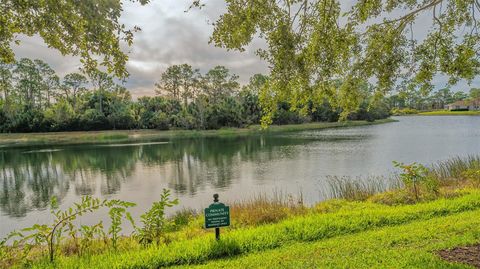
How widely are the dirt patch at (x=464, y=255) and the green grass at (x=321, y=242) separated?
214 millimetres

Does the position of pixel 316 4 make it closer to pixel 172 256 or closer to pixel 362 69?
pixel 362 69

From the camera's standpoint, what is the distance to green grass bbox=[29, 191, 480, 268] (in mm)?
4832

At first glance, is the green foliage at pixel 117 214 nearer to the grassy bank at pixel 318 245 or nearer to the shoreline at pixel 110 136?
the grassy bank at pixel 318 245

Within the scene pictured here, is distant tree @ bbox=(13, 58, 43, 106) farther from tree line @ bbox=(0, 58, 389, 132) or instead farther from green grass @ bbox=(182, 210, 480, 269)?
green grass @ bbox=(182, 210, 480, 269)

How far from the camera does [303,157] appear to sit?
2525 centimetres

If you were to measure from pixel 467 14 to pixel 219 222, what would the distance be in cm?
646

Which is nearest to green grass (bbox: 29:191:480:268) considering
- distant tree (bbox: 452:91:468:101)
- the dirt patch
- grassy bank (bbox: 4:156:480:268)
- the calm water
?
grassy bank (bbox: 4:156:480:268)

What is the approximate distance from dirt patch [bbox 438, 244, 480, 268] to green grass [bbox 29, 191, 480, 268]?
214 millimetres

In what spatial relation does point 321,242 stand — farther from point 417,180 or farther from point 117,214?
point 417,180

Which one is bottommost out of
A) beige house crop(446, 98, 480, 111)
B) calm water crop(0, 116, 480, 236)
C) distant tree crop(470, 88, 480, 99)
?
calm water crop(0, 116, 480, 236)

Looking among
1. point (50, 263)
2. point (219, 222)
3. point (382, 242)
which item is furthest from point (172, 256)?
point (382, 242)

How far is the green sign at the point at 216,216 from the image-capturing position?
17.7 feet

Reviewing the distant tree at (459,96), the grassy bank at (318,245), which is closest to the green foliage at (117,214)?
the grassy bank at (318,245)

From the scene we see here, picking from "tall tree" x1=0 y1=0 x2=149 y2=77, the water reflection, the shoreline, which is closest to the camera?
"tall tree" x1=0 y1=0 x2=149 y2=77
